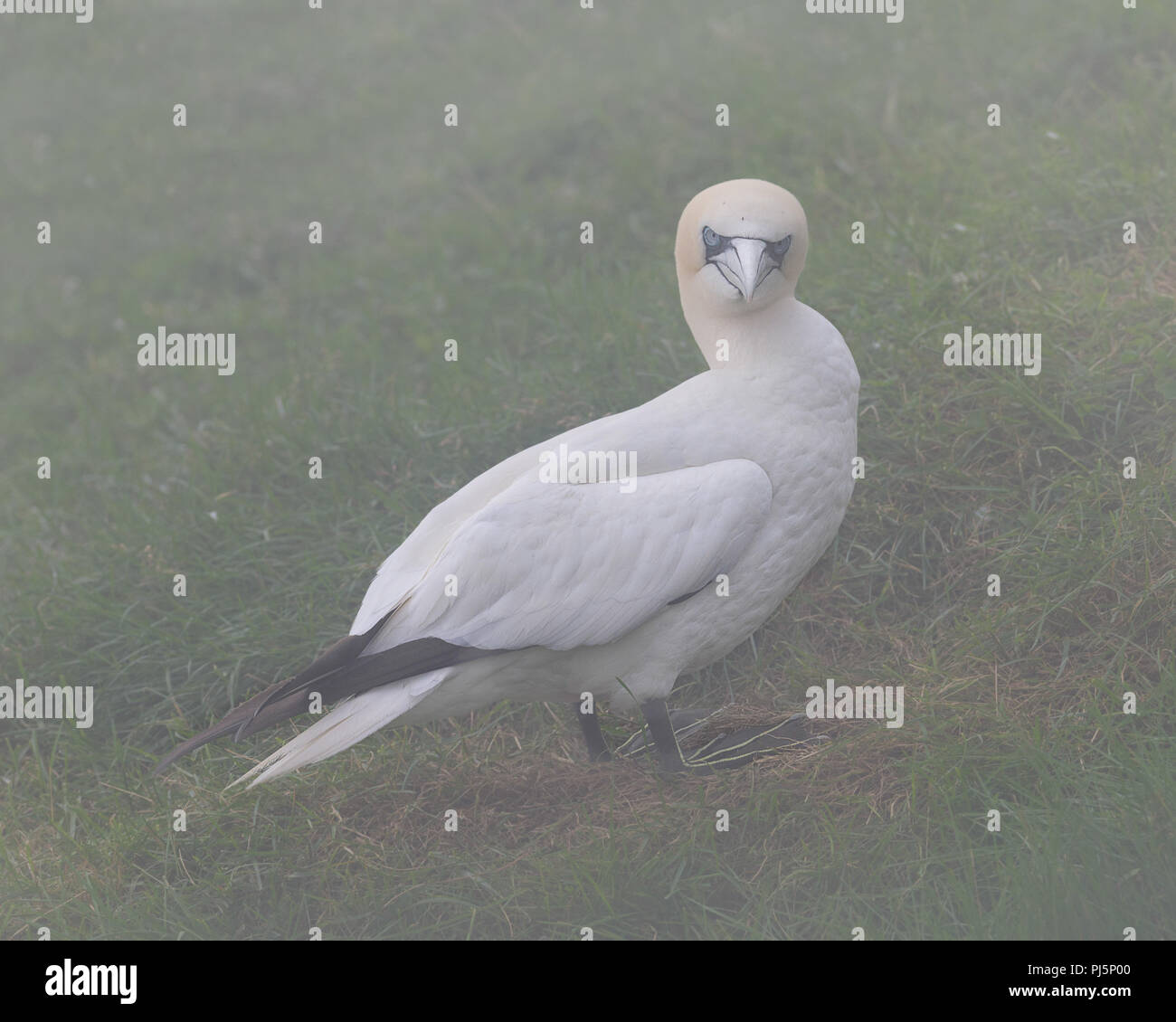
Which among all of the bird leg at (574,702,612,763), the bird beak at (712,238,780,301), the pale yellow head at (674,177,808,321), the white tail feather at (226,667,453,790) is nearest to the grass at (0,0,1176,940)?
the bird leg at (574,702,612,763)

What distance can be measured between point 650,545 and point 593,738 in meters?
0.88

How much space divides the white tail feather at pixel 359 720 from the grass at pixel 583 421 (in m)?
0.47

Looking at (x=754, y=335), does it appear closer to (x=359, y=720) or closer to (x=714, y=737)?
(x=714, y=737)

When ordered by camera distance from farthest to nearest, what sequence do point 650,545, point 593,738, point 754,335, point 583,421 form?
point 583,421
point 593,738
point 754,335
point 650,545

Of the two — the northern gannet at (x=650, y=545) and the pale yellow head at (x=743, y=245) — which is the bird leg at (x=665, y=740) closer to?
the northern gannet at (x=650, y=545)

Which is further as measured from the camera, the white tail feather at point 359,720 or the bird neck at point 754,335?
the bird neck at point 754,335

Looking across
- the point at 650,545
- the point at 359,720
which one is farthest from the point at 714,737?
the point at 359,720

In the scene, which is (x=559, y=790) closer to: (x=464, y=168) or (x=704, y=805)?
(x=704, y=805)

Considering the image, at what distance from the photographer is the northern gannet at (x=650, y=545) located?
4.11m

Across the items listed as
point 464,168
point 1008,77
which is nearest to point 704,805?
point 1008,77

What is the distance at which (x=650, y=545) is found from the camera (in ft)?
13.5

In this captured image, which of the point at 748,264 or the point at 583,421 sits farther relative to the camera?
the point at 583,421

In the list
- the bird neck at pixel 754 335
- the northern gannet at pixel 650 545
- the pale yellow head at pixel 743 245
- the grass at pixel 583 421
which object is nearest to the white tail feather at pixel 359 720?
the northern gannet at pixel 650 545

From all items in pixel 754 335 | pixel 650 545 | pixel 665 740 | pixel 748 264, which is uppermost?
pixel 748 264
